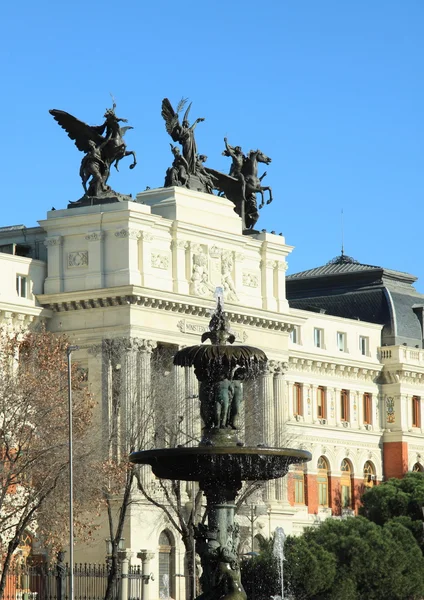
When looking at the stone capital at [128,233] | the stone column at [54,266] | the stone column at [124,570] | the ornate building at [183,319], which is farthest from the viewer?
the stone column at [54,266]

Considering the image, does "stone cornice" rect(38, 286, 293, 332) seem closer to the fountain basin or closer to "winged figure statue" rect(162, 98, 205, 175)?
"winged figure statue" rect(162, 98, 205, 175)

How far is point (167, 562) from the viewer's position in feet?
330

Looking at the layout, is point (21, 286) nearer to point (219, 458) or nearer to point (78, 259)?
point (78, 259)

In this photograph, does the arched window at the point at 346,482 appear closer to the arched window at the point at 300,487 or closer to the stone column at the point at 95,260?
the arched window at the point at 300,487

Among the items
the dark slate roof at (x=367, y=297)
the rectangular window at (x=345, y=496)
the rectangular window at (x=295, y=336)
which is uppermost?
the dark slate roof at (x=367, y=297)

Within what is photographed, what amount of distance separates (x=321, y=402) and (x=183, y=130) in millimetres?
25968

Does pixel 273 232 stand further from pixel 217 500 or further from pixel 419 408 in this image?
pixel 217 500

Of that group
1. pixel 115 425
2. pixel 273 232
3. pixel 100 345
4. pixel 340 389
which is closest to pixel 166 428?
pixel 115 425

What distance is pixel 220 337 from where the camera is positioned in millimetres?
50406

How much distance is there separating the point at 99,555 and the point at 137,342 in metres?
10.2

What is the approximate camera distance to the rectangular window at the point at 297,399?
12050 cm

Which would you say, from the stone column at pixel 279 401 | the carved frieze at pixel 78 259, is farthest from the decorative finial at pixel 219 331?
the stone column at pixel 279 401

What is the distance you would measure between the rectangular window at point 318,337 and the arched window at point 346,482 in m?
8.00

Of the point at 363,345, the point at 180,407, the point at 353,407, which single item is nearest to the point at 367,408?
the point at 353,407
